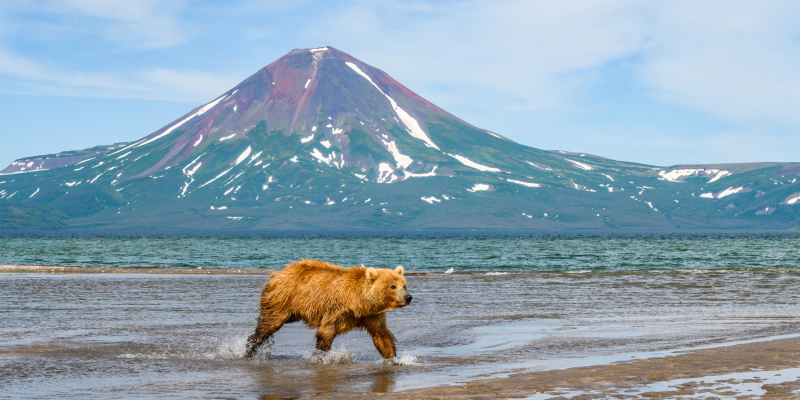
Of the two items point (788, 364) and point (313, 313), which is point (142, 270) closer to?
point (313, 313)

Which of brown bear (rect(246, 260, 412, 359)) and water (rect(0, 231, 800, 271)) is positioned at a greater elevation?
brown bear (rect(246, 260, 412, 359))

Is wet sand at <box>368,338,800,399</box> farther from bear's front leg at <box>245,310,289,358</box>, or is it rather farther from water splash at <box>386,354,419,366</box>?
bear's front leg at <box>245,310,289,358</box>

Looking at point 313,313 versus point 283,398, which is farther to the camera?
point 313,313

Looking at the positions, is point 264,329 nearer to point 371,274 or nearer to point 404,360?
point 371,274

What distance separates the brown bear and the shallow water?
46 cm

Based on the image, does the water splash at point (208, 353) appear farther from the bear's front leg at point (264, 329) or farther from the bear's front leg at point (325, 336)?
the bear's front leg at point (325, 336)

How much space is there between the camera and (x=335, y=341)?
16.1 meters

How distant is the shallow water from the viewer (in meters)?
10.9

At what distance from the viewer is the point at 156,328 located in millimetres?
17562

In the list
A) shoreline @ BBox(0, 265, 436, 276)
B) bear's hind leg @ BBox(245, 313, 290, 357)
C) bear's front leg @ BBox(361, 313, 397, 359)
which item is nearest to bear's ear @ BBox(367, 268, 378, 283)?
bear's front leg @ BBox(361, 313, 397, 359)

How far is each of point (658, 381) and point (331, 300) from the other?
5.32 meters

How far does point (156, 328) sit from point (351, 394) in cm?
920

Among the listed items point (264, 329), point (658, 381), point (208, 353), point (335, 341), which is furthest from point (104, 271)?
point (658, 381)

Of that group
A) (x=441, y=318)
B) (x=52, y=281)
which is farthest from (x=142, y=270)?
(x=441, y=318)
